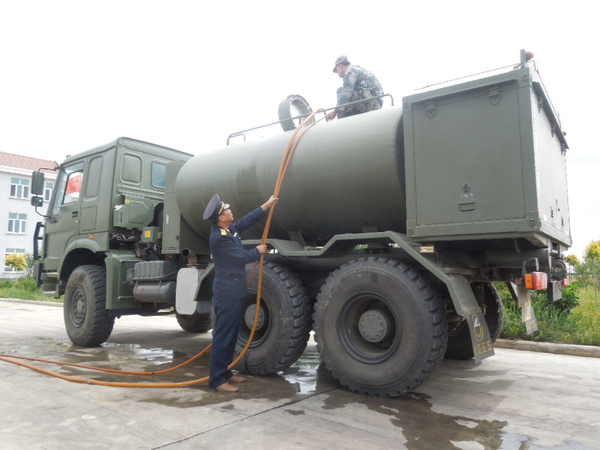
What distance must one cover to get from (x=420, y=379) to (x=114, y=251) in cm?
516

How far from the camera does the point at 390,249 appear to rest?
15.2 feet

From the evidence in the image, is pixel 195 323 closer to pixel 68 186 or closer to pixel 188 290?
pixel 188 290

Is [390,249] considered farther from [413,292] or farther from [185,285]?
[185,285]

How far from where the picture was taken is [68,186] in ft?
A: 26.0

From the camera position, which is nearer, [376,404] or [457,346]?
[376,404]

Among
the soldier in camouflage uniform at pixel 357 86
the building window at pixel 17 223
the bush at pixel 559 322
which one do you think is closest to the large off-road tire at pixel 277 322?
the soldier in camouflage uniform at pixel 357 86

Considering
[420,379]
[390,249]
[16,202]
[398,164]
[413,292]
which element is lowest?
[420,379]

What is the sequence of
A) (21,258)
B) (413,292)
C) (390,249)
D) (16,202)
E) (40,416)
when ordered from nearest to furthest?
(40,416), (413,292), (390,249), (21,258), (16,202)

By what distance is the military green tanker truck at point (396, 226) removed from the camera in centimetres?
366

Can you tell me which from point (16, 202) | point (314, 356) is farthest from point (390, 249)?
point (16, 202)

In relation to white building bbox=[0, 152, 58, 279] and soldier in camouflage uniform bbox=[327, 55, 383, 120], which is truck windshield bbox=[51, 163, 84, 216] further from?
white building bbox=[0, 152, 58, 279]

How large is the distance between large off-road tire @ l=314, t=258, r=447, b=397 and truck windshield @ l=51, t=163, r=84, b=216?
5.49 m

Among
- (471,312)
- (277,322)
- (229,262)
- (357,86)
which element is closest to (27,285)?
(229,262)

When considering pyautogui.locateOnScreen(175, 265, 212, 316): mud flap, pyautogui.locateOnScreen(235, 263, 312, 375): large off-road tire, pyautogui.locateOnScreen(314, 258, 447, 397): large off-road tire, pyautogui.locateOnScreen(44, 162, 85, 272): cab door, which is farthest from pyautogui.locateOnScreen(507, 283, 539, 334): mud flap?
pyautogui.locateOnScreen(44, 162, 85, 272): cab door
